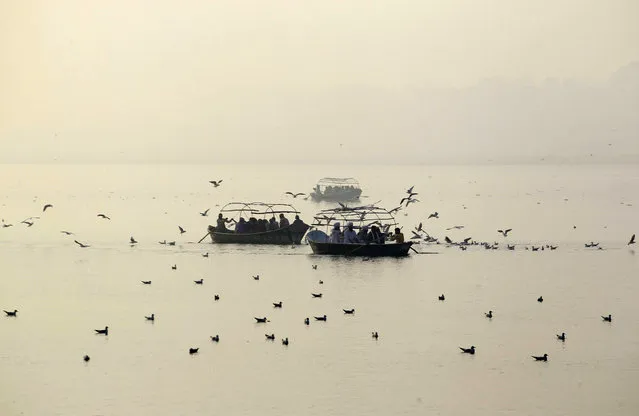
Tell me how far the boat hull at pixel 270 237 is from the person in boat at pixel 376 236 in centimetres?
542

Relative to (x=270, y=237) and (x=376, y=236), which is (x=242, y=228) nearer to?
(x=270, y=237)

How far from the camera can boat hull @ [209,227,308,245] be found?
4719cm

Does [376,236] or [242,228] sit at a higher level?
[242,228]

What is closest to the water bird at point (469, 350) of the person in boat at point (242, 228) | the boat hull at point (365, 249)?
the boat hull at point (365, 249)

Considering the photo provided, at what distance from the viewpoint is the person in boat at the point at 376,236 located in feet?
139

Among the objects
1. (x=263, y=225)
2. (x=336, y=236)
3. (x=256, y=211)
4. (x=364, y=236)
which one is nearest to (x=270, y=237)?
(x=263, y=225)

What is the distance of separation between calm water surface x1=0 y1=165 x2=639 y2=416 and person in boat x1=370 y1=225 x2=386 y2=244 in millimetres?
869

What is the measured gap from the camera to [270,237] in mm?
47438

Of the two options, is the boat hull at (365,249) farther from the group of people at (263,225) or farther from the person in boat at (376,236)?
the group of people at (263,225)

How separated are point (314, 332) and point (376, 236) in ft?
46.9

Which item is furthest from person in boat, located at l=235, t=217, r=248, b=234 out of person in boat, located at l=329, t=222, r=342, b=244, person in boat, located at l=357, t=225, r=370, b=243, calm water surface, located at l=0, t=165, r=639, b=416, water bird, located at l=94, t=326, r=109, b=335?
water bird, located at l=94, t=326, r=109, b=335

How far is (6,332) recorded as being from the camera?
29.1m

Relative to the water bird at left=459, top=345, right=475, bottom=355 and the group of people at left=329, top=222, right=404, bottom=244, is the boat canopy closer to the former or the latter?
the group of people at left=329, top=222, right=404, bottom=244

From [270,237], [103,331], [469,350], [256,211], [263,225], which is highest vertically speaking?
[256,211]
